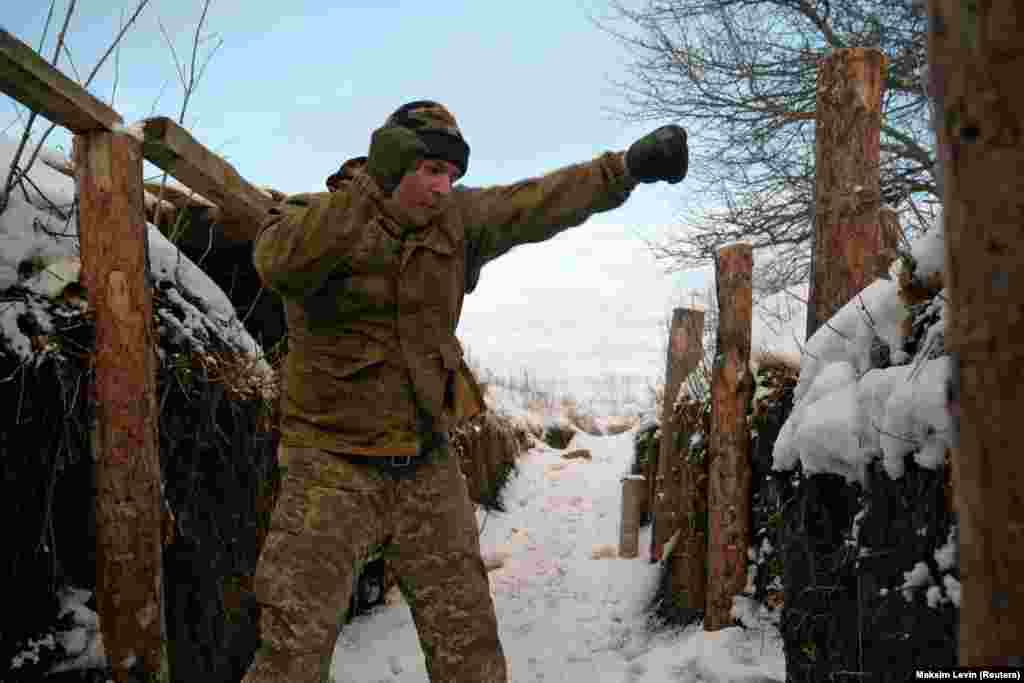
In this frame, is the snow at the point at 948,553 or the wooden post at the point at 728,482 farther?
the wooden post at the point at 728,482

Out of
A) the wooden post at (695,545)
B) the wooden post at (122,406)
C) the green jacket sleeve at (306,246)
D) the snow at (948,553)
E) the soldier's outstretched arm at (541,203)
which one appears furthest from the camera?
the wooden post at (695,545)

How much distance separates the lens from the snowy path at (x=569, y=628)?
13.0 feet

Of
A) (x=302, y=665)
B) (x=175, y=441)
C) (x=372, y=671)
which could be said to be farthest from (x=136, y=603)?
(x=372, y=671)

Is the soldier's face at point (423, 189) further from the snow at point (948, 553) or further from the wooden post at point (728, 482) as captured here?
the wooden post at point (728, 482)

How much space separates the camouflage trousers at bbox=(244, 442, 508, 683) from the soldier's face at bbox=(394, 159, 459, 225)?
801 mm

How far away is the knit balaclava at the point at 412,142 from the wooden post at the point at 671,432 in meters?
3.23

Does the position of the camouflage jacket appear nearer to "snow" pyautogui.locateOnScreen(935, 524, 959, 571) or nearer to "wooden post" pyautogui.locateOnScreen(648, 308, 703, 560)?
"snow" pyautogui.locateOnScreen(935, 524, 959, 571)

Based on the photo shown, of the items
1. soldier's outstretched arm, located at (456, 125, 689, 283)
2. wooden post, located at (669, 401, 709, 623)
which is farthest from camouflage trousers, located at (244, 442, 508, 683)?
wooden post, located at (669, 401, 709, 623)

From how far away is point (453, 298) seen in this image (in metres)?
2.81

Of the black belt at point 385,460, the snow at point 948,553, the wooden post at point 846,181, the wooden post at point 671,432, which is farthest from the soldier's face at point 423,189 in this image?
the wooden post at point 671,432

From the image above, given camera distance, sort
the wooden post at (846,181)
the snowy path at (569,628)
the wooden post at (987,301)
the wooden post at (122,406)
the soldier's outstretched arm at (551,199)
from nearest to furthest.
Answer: the wooden post at (987,301)
the soldier's outstretched arm at (551,199)
the wooden post at (122,406)
the wooden post at (846,181)
the snowy path at (569,628)

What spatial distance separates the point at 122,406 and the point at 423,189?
1.48 metres

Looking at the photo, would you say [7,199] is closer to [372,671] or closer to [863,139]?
[372,671]

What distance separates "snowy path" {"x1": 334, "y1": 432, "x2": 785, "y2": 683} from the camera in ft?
13.0
